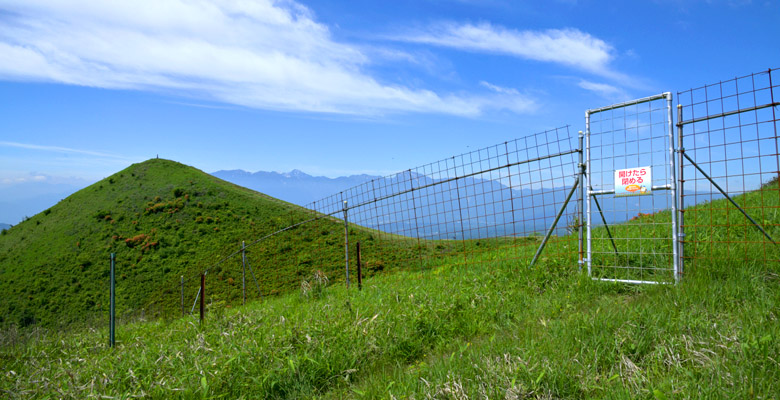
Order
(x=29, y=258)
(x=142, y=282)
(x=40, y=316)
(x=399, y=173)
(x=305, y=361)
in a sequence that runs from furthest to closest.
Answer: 1. (x=29, y=258)
2. (x=142, y=282)
3. (x=40, y=316)
4. (x=399, y=173)
5. (x=305, y=361)

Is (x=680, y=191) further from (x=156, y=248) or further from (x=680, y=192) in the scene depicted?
(x=156, y=248)

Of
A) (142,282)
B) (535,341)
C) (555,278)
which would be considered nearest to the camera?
(535,341)

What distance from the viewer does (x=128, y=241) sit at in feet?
94.9

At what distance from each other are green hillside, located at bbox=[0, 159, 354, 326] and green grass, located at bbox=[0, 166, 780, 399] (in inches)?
586

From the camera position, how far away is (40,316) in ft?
75.8

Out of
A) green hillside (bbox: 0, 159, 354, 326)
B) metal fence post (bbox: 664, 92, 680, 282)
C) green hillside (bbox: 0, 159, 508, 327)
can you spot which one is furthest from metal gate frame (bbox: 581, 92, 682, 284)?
green hillside (bbox: 0, 159, 354, 326)

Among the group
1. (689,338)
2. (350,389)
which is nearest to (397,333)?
(350,389)

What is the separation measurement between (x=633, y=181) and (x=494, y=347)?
3.20 metres

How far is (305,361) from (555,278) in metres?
3.50

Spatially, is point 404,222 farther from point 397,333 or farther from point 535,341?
point 535,341

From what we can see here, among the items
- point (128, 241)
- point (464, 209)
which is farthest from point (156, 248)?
point (464, 209)

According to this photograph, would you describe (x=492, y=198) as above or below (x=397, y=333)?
above

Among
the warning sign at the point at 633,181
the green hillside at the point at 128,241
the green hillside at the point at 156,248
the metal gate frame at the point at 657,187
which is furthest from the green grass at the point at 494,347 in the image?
the green hillside at the point at 128,241

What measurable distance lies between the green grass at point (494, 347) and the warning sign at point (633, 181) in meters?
0.98
